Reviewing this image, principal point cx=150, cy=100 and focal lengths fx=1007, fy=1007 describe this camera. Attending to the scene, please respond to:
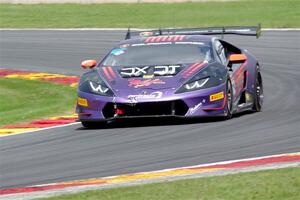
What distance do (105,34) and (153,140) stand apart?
19.5m

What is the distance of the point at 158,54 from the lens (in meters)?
13.3

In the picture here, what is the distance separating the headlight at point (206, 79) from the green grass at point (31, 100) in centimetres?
301

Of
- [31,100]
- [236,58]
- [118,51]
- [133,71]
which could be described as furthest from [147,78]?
[31,100]

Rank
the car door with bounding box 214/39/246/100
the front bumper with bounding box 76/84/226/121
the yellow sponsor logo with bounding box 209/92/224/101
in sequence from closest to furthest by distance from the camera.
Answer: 1. the front bumper with bounding box 76/84/226/121
2. the yellow sponsor logo with bounding box 209/92/224/101
3. the car door with bounding box 214/39/246/100

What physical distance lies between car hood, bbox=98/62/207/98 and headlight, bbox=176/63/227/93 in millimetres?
65

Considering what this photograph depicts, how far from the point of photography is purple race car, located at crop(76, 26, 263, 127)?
12117mm

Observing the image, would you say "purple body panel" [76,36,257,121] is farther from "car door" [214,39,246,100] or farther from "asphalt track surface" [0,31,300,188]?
"car door" [214,39,246,100]

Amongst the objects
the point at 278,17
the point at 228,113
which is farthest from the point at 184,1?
the point at 228,113

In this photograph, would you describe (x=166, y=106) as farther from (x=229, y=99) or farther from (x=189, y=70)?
(x=229, y=99)

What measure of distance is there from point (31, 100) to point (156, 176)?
30.8 feet

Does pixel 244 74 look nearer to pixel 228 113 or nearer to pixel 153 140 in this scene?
pixel 228 113

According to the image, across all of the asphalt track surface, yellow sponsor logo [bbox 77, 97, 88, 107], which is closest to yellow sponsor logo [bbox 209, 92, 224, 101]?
the asphalt track surface

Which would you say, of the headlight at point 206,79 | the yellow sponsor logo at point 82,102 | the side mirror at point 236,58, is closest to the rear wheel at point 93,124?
the yellow sponsor logo at point 82,102

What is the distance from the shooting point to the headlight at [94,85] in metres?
12.4
